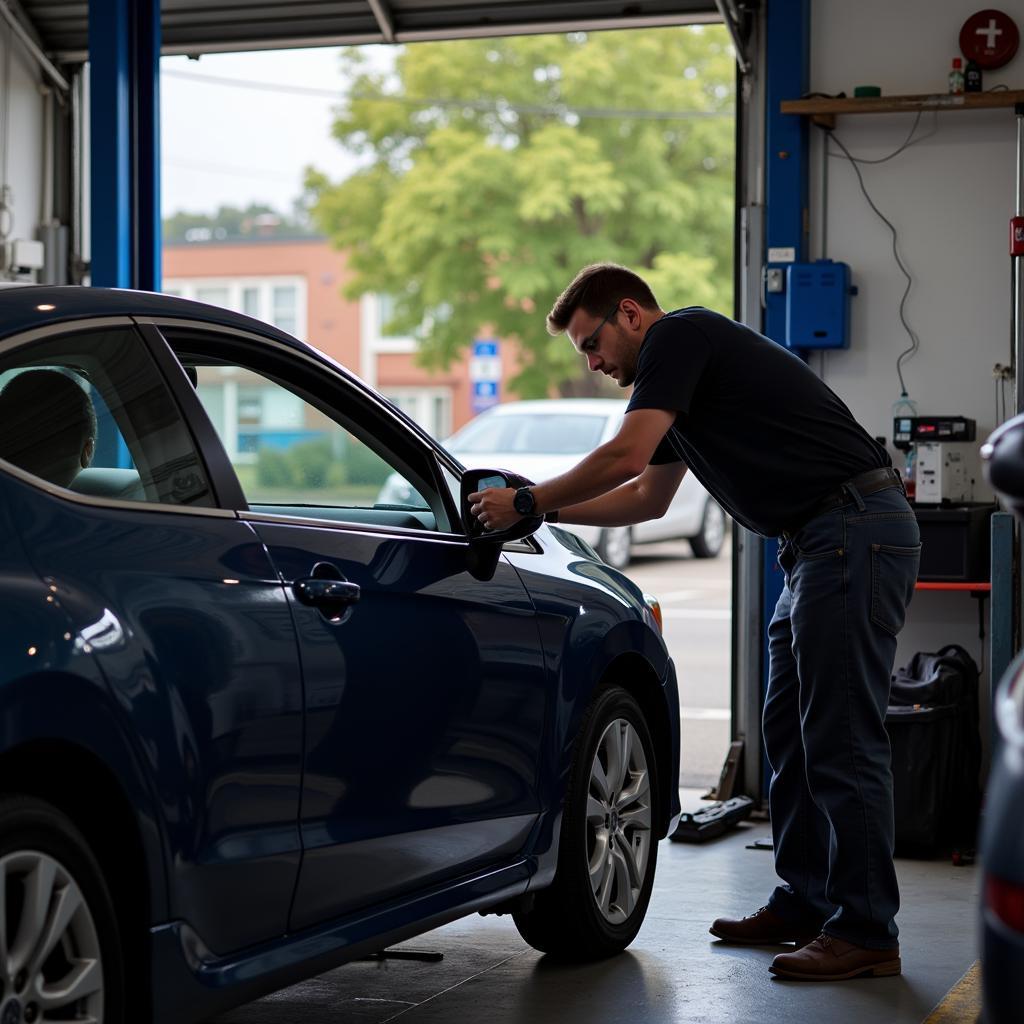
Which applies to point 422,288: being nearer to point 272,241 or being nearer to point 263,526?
point 272,241

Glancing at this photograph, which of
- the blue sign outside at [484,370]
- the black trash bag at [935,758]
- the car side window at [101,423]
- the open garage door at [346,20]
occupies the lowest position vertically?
the black trash bag at [935,758]

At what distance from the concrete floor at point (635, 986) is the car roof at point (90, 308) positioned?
165 centimetres

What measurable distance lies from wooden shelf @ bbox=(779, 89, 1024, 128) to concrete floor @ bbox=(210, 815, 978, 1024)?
10.2ft

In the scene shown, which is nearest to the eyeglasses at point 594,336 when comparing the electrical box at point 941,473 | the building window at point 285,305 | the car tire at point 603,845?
the car tire at point 603,845

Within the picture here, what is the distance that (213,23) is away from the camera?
26.2 ft

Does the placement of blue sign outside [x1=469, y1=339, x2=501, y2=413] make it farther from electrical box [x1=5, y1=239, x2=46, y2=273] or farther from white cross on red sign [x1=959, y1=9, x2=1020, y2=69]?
white cross on red sign [x1=959, y1=9, x2=1020, y2=69]

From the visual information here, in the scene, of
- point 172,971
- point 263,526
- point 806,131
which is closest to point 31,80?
point 806,131

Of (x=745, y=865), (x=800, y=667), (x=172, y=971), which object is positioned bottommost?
(x=745, y=865)

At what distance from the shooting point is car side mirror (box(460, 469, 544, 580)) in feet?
12.3

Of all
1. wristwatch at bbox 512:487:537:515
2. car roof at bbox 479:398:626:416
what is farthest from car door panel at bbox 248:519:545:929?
car roof at bbox 479:398:626:416

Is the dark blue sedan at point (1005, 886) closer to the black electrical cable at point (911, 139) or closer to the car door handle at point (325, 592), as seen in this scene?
the car door handle at point (325, 592)

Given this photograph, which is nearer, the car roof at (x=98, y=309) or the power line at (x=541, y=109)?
the car roof at (x=98, y=309)

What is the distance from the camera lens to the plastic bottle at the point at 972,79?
21.2ft

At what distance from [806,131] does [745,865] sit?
2948 millimetres
